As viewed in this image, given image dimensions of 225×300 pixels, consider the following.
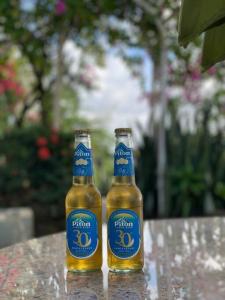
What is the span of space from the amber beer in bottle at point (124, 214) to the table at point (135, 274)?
1.1 inches

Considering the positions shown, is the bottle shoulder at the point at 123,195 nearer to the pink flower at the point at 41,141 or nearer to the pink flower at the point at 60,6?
the pink flower at the point at 41,141

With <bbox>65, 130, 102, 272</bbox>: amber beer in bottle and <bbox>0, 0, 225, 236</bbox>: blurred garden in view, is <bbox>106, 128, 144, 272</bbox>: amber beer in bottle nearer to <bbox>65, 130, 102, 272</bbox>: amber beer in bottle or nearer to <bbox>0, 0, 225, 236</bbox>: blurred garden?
<bbox>65, 130, 102, 272</bbox>: amber beer in bottle

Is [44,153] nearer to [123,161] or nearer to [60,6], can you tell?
[60,6]

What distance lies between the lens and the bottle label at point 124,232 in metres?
0.97

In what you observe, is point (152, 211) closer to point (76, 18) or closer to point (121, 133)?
point (76, 18)

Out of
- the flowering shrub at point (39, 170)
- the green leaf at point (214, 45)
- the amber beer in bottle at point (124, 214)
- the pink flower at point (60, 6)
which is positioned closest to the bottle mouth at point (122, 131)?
the amber beer in bottle at point (124, 214)

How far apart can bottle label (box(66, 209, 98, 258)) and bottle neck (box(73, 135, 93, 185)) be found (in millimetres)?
75

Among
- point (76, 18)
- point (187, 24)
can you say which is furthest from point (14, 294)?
point (76, 18)


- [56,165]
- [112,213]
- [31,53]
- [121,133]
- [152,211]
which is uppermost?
[31,53]

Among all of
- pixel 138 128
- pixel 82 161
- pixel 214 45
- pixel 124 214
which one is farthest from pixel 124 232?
pixel 138 128

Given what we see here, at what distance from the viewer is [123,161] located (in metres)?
1.00

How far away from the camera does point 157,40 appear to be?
593 cm

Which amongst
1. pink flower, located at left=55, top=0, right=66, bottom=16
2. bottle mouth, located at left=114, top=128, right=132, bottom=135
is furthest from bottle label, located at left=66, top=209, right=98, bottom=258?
pink flower, located at left=55, top=0, right=66, bottom=16

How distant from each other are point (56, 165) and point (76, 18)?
65.4 inches
